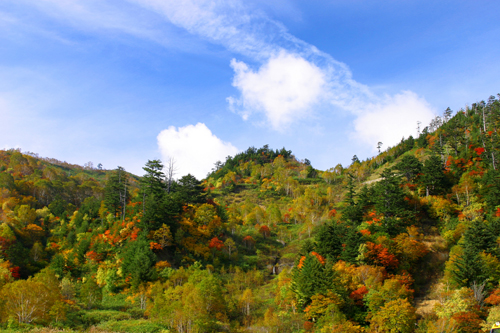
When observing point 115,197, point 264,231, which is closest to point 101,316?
point 115,197

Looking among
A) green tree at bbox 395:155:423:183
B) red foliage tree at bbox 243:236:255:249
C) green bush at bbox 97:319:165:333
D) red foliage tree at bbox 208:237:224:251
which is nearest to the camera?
green bush at bbox 97:319:165:333

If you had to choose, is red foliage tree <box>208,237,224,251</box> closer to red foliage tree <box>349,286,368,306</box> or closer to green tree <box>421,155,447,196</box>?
red foliage tree <box>349,286,368,306</box>

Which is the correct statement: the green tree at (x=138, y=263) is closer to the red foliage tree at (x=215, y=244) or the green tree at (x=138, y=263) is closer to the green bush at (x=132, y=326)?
the green bush at (x=132, y=326)

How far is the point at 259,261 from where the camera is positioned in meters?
58.5

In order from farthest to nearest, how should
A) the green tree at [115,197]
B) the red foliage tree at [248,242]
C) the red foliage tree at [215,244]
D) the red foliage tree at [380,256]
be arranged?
the red foliage tree at [248,242] → the green tree at [115,197] → the red foliage tree at [215,244] → the red foliage tree at [380,256]

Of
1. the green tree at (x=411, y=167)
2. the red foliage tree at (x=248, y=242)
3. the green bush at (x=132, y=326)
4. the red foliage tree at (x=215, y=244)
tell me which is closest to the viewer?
the green bush at (x=132, y=326)

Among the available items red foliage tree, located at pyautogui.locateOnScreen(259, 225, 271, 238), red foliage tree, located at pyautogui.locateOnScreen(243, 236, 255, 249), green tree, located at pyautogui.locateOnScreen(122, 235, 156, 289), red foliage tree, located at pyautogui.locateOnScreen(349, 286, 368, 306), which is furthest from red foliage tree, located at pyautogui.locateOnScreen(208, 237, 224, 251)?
red foliage tree, located at pyautogui.locateOnScreen(349, 286, 368, 306)

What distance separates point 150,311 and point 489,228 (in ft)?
147

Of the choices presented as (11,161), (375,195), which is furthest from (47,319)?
(11,161)

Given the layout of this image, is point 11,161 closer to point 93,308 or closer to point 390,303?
point 93,308

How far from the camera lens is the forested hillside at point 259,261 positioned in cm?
3089

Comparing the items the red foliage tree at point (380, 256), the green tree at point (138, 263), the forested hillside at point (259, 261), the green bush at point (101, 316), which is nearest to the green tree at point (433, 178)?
the forested hillside at point (259, 261)

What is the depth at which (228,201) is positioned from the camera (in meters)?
102

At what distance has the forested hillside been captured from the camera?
3089cm
